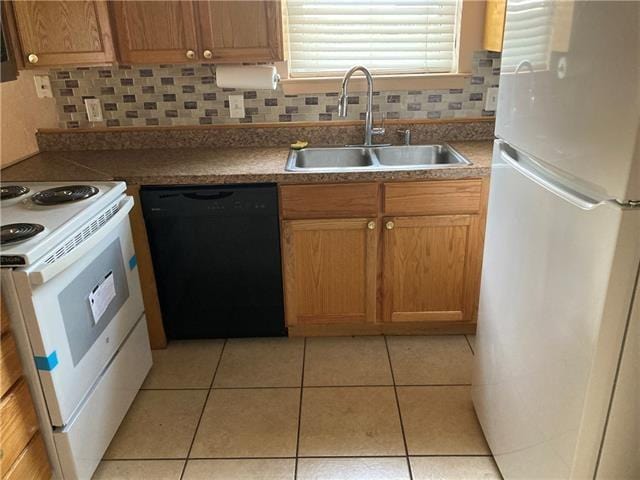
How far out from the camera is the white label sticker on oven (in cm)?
168

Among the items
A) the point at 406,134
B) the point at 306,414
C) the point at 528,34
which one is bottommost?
the point at 306,414

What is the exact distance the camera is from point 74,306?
157cm

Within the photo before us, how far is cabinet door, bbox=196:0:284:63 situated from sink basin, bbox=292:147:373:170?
1.61 feet

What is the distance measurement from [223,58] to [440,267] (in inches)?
52.1

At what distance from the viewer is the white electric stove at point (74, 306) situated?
55.1 inches

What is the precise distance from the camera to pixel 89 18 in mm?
2076

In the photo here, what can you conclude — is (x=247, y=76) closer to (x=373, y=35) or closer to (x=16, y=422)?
(x=373, y=35)

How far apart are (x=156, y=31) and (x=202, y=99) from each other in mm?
443

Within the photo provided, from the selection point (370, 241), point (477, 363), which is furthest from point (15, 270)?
point (477, 363)

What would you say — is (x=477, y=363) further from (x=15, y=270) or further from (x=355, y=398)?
(x=15, y=270)

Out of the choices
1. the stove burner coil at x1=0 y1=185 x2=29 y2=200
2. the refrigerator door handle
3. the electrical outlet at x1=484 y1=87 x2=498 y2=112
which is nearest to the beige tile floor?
the stove burner coil at x1=0 y1=185 x2=29 y2=200

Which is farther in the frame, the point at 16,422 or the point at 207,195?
the point at 207,195

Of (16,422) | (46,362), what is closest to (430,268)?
(46,362)

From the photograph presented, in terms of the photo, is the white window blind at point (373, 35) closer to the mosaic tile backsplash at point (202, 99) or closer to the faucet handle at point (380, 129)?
the mosaic tile backsplash at point (202, 99)
